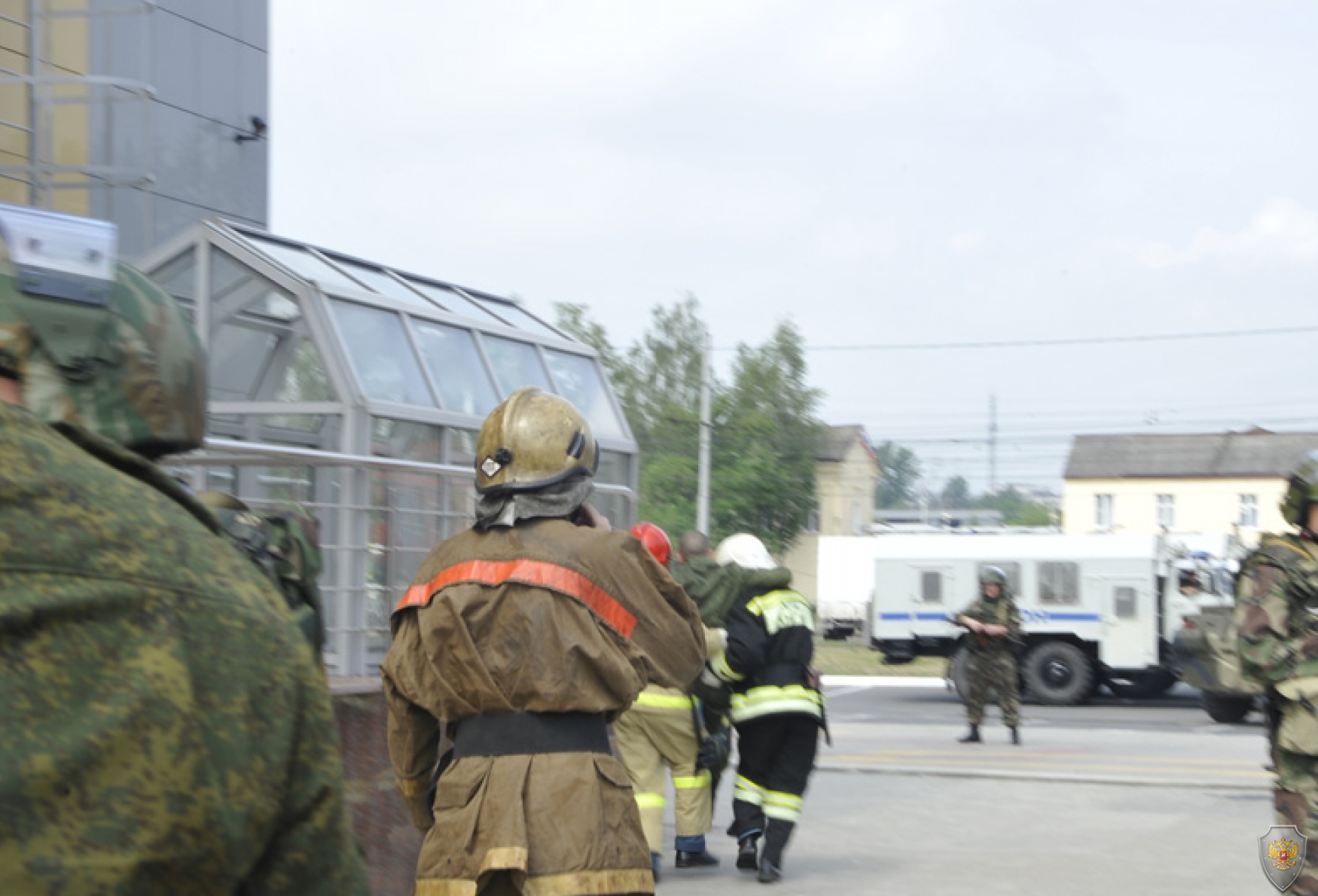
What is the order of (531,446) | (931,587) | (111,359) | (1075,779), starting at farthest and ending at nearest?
(931,587)
(1075,779)
(531,446)
(111,359)

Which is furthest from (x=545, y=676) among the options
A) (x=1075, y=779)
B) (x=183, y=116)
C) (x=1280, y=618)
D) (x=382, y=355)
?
(x=183, y=116)

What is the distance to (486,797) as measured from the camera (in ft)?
12.1

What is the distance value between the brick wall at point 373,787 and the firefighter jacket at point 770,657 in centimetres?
223

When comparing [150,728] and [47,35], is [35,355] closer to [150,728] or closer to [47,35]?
[150,728]

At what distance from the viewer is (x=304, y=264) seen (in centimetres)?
968

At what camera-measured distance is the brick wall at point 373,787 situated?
228 inches

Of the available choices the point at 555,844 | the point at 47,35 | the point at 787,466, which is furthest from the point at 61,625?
the point at 787,466

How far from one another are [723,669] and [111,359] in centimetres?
642

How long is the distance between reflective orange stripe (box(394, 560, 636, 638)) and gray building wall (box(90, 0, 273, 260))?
29.5ft

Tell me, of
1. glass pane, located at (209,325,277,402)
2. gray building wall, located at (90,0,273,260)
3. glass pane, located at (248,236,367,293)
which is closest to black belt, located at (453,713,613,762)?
glass pane, located at (248,236,367,293)

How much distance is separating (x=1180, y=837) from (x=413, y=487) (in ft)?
17.3

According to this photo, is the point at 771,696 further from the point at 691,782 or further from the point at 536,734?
the point at 536,734

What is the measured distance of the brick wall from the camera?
579cm

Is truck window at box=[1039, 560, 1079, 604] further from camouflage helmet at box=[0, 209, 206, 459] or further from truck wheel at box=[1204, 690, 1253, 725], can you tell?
camouflage helmet at box=[0, 209, 206, 459]
